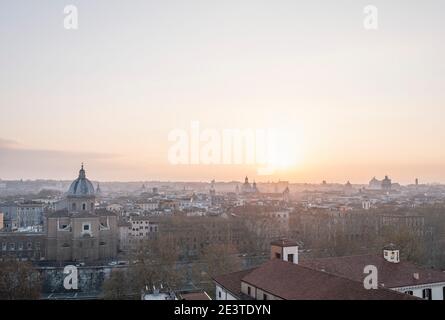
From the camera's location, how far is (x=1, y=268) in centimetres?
1288

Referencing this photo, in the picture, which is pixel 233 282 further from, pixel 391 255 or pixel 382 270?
pixel 391 255

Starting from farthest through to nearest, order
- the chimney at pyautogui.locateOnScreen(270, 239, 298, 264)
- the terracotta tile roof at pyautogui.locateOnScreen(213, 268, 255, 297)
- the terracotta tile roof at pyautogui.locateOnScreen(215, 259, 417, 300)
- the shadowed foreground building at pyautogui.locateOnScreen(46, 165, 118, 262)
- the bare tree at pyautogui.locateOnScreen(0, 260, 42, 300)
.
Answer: the shadowed foreground building at pyautogui.locateOnScreen(46, 165, 118, 262) < the bare tree at pyautogui.locateOnScreen(0, 260, 42, 300) < the chimney at pyautogui.locateOnScreen(270, 239, 298, 264) < the terracotta tile roof at pyautogui.locateOnScreen(213, 268, 255, 297) < the terracotta tile roof at pyautogui.locateOnScreen(215, 259, 417, 300)

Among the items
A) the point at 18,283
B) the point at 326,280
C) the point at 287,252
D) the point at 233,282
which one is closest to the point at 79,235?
the point at 18,283

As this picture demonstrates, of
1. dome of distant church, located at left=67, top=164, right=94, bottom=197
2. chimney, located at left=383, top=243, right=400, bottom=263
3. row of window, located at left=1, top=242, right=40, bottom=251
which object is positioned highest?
dome of distant church, located at left=67, top=164, right=94, bottom=197

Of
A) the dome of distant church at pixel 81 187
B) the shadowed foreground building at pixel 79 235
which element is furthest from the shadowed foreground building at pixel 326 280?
the dome of distant church at pixel 81 187

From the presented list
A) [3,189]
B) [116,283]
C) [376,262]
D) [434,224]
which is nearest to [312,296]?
[376,262]

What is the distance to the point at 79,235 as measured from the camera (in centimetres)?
1944

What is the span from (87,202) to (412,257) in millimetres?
13468

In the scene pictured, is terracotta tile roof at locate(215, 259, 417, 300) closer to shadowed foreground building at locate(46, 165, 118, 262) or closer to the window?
the window

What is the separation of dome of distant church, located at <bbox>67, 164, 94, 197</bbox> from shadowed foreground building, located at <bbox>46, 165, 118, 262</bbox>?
64 mm

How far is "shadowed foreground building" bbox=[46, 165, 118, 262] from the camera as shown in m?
19.2

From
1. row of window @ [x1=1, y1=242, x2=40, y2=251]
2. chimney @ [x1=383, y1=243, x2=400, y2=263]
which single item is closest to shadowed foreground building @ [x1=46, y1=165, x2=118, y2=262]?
row of window @ [x1=1, y1=242, x2=40, y2=251]

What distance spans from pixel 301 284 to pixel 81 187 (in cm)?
1537
